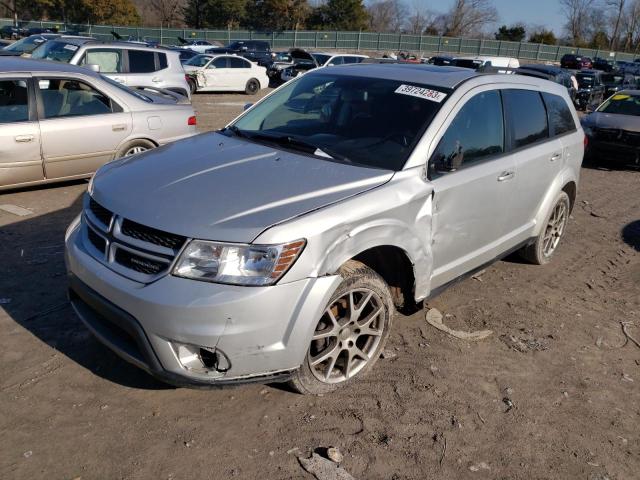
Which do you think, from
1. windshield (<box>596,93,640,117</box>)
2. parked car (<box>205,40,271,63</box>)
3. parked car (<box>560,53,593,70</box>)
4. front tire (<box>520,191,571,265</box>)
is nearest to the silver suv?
front tire (<box>520,191,571,265</box>)

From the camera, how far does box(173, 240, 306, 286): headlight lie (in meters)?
2.78

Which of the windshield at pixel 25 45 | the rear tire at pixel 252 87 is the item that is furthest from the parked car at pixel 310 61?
the windshield at pixel 25 45

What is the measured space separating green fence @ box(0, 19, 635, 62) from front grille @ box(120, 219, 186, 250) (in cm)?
4981

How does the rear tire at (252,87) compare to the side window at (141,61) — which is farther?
the rear tire at (252,87)

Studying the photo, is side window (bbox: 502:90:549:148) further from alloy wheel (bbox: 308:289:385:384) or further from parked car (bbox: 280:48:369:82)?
parked car (bbox: 280:48:369:82)

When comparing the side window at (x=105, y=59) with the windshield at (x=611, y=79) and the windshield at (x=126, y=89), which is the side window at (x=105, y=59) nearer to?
the windshield at (x=126, y=89)

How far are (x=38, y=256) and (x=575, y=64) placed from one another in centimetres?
4544

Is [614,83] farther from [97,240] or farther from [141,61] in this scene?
[97,240]

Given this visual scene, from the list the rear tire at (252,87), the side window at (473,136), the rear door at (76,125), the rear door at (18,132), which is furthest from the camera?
the rear tire at (252,87)

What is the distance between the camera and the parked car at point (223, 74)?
2012cm

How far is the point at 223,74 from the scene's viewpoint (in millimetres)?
20641

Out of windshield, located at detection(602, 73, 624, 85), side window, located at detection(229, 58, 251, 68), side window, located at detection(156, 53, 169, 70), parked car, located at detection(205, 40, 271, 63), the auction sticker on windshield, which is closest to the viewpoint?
the auction sticker on windshield

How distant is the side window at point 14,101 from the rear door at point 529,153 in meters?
5.06

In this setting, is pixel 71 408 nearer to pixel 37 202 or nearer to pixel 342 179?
pixel 342 179
